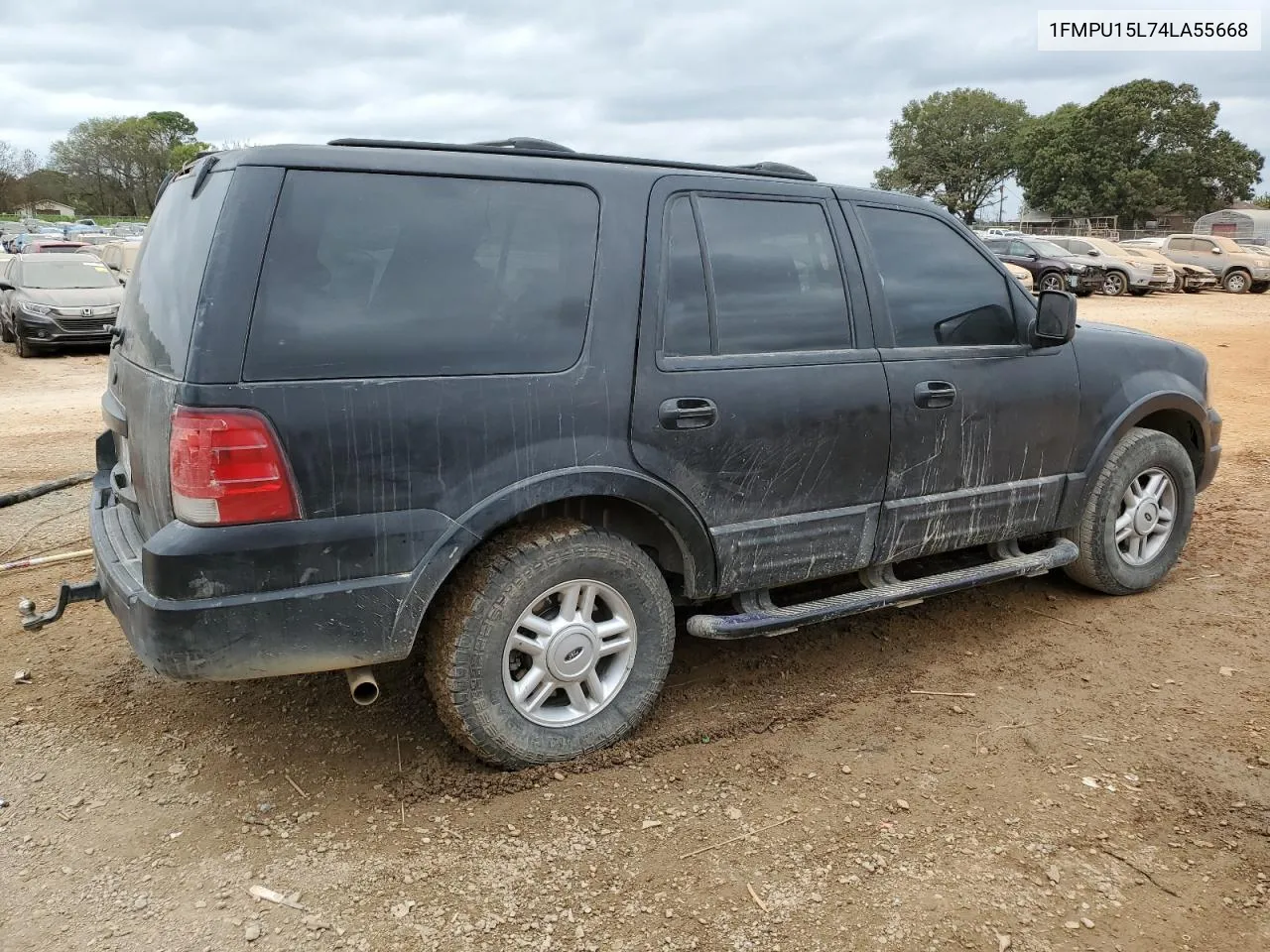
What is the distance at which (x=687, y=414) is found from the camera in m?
3.22

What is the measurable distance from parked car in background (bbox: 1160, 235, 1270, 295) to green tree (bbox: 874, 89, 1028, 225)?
5718 cm

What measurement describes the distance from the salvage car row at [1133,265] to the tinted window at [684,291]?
23295 mm

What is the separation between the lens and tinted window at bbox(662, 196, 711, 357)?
10.7 ft

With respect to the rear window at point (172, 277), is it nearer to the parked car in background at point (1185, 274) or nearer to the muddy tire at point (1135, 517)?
the muddy tire at point (1135, 517)

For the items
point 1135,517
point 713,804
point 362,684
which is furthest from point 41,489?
point 1135,517

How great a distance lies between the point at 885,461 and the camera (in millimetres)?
3721

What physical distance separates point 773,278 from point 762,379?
0.39 m

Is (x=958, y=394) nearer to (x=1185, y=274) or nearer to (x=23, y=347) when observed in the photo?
(x=23, y=347)

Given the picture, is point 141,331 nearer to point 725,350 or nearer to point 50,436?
point 725,350

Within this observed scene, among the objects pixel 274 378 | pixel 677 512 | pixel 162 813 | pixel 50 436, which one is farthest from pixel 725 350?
pixel 50 436

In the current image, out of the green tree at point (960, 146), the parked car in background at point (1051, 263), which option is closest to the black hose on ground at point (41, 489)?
the parked car in background at point (1051, 263)

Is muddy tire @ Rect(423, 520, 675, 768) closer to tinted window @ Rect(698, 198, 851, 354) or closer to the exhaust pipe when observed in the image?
the exhaust pipe

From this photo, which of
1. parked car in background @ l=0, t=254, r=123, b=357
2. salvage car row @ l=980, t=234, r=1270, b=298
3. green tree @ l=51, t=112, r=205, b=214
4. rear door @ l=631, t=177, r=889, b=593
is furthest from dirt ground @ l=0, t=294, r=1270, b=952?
green tree @ l=51, t=112, r=205, b=214

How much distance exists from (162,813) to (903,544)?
2.73 meters
